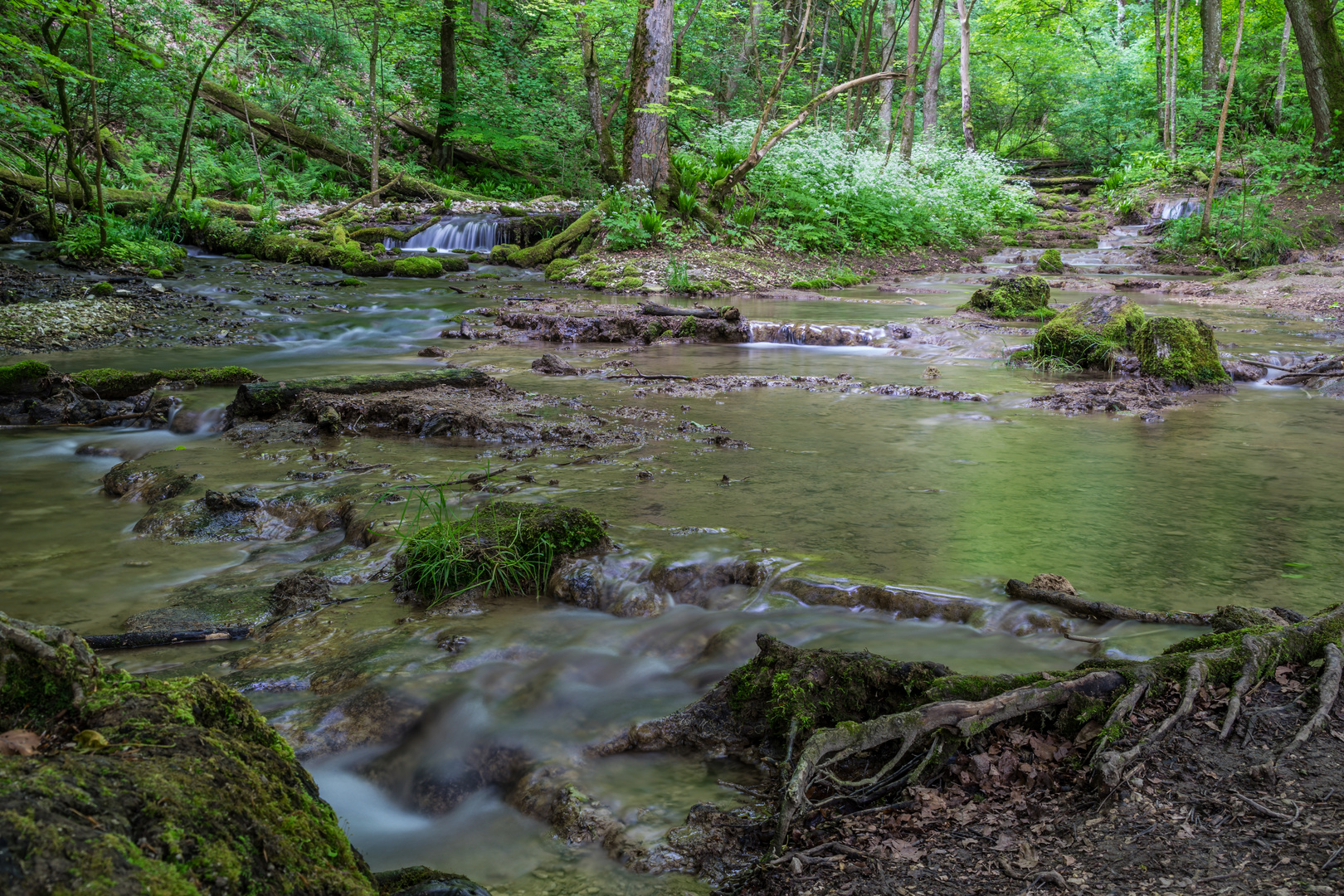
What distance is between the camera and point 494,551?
168 inches

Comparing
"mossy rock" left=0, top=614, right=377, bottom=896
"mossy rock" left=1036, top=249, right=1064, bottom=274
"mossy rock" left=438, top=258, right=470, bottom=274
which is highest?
"mossy rock" left=1036, top=249, right=1064, bottom=274

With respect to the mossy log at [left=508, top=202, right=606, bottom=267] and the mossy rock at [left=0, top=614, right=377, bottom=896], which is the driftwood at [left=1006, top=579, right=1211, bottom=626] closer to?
the mossy rock at [left=0, top=614, right=377, bottom=896]

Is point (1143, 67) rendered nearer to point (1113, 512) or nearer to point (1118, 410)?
point (1118, 410)

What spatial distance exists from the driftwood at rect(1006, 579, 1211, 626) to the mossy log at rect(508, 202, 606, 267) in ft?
Answer: 54.5

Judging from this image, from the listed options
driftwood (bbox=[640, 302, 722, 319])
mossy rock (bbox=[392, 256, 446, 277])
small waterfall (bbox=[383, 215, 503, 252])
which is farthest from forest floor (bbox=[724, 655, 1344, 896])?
small waterfall (bbox=[383, 215, 503, 252])

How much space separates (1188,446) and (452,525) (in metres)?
5.87

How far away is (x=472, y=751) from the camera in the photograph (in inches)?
122

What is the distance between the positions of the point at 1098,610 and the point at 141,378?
28.2 ft

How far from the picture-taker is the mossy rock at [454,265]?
18.5m

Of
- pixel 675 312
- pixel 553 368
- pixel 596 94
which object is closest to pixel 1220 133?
pixel 675 312

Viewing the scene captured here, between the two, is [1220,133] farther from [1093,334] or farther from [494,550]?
[494,550]

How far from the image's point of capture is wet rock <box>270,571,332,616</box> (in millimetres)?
4047

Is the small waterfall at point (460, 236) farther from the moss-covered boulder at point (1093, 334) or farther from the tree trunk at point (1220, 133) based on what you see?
the tree trunk at point (1220, 133)

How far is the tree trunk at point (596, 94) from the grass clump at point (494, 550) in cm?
2140
